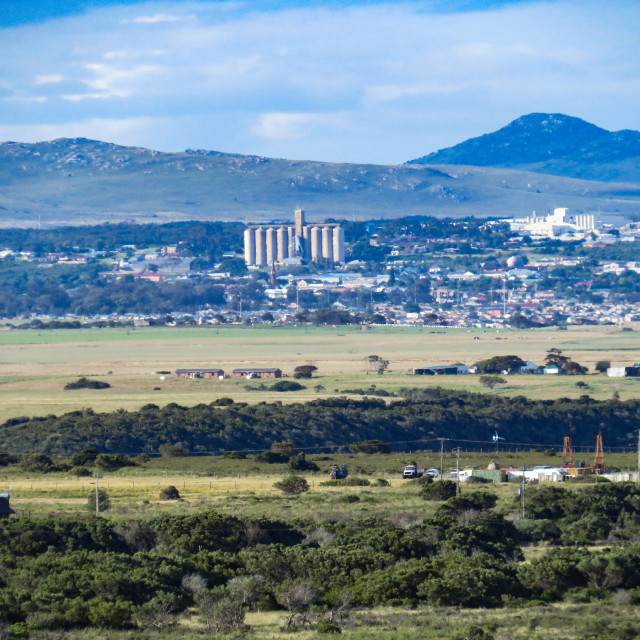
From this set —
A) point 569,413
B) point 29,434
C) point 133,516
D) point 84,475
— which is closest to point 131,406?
point 29,434

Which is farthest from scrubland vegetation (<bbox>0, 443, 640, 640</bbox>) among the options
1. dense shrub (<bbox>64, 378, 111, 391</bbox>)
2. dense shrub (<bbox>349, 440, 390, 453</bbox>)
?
dense shrub (<bbox>64, 378, 111, 391</bbox>)

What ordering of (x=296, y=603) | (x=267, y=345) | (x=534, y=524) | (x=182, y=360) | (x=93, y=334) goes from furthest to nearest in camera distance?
(x=93, y=334)
(x=267, y=345)
(x=182, y=360)
(x=534, y=524)
(x=296, y=603)

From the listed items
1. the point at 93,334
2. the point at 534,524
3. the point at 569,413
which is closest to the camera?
the point at 534,524

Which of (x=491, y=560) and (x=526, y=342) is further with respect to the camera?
(x=526, y=342)

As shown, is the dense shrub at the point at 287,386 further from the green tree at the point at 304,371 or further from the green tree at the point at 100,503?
the green tree at the point at 100,503

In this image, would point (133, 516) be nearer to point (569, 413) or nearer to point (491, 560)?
point (491, 560)

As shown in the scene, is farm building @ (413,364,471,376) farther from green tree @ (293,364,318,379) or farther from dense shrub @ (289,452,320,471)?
dense shrub @ (289,452,320,471)

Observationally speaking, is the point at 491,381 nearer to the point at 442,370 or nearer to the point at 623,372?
the point at 442,370
